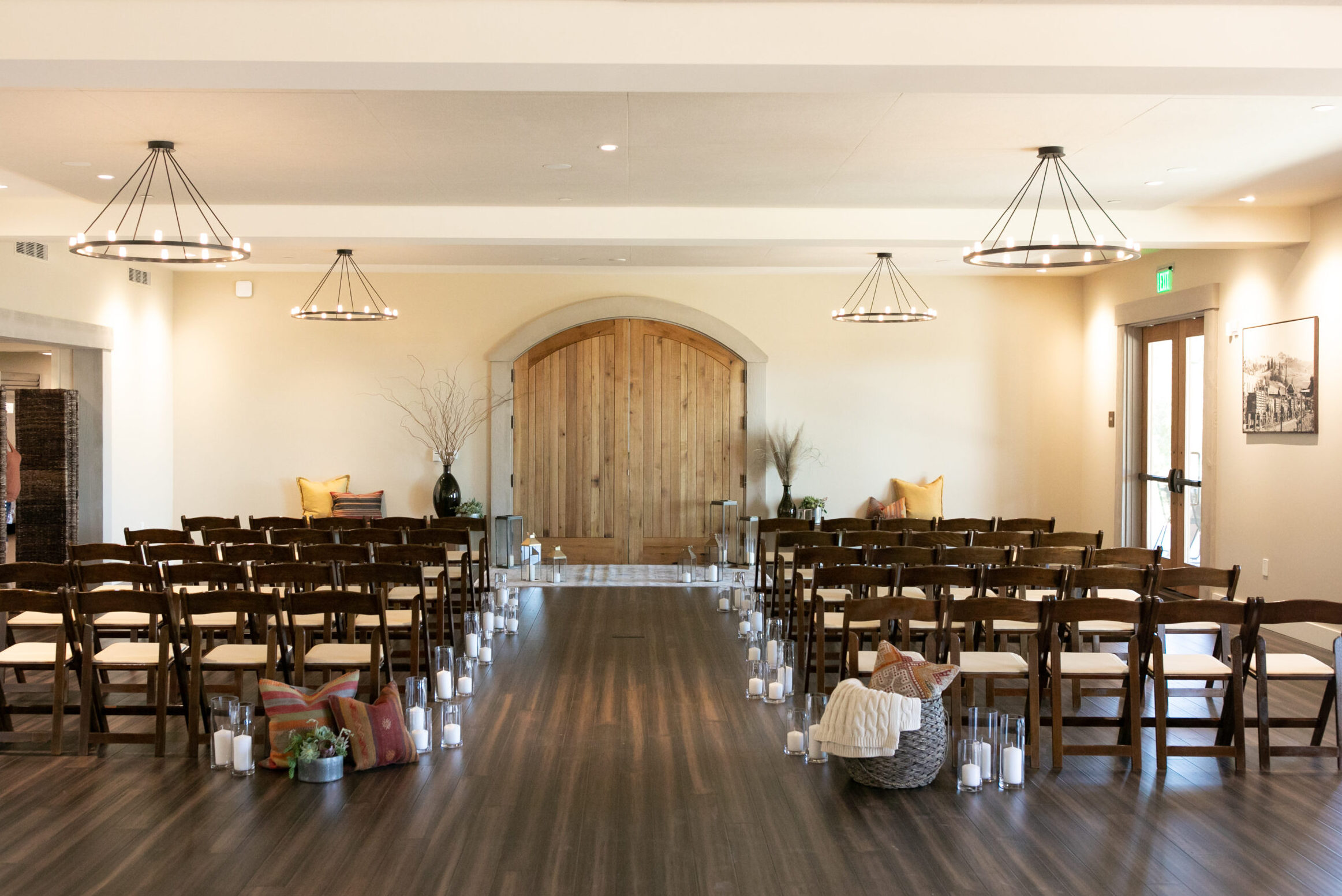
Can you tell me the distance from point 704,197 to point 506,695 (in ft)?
13.0

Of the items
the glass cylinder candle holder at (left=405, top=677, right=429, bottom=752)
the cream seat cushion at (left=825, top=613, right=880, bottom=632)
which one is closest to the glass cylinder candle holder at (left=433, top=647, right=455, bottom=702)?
the glass cylinder candle holder at (left=405, top=677, right=429, bottom=752)

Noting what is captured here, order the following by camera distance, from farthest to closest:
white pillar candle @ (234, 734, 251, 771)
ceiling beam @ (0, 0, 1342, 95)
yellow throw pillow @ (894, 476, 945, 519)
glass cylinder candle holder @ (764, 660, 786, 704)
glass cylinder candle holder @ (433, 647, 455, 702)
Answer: yellow throw pillow @ (894, 476, 945, 519)
glass cylinder candle holder @ (764, 660, 786, 704)
glass cylinder candle holder @ (433, 647, 455, 702)
white pillar candle @ (234, 734, 251, 771)
ceiling beam @ (0, 0, 1342, 95)

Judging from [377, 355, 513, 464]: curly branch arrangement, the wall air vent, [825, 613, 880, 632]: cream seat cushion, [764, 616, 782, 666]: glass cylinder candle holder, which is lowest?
[764, 616, 782, 666]: glass cylinder candle holder

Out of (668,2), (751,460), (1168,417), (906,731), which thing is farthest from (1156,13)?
(751,460)

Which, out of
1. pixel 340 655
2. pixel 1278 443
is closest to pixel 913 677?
pixel 340 655

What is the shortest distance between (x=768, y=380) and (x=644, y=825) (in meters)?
8.36

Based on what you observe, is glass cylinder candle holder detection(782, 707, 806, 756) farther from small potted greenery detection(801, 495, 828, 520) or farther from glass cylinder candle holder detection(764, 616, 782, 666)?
small potted greenery detection(801, 495, 828, 520)

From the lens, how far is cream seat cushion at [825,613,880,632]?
6008mm

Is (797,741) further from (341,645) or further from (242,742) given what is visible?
(242,742)

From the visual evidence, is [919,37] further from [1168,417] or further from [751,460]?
[751,460]

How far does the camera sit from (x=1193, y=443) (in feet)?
32.1

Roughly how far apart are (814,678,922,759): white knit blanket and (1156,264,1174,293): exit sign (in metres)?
7.05

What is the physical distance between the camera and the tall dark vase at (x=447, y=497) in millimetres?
11484

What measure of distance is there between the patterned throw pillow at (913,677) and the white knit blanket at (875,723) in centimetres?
7
